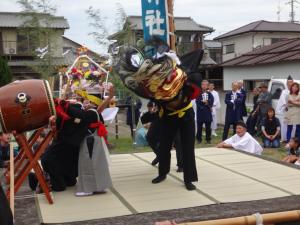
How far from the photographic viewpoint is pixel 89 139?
4.98m

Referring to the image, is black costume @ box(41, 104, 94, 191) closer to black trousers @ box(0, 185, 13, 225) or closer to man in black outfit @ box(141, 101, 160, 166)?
man in black outfit @ box(141, 101, 160, 166)

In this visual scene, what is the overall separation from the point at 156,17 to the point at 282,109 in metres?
5.31

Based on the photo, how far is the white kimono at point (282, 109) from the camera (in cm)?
1022

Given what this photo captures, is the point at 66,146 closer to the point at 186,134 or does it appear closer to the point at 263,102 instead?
the point at 186,134

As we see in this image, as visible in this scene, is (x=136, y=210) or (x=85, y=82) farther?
(x=85, y=82)

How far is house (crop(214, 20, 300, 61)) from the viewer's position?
2545 centimetres

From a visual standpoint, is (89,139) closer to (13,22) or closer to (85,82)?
(85,82)

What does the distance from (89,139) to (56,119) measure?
44 cm

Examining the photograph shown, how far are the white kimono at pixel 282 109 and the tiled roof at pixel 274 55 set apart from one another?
3672 mm

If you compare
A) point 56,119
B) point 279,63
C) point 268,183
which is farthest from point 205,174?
point 279,63

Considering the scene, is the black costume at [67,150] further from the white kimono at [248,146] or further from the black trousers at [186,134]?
the white kimono at [248,146]

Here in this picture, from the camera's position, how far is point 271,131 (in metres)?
10.3

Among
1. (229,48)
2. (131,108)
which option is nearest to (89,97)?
(131,108)

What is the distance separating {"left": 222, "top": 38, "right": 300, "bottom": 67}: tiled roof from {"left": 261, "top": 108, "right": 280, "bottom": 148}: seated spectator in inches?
163
